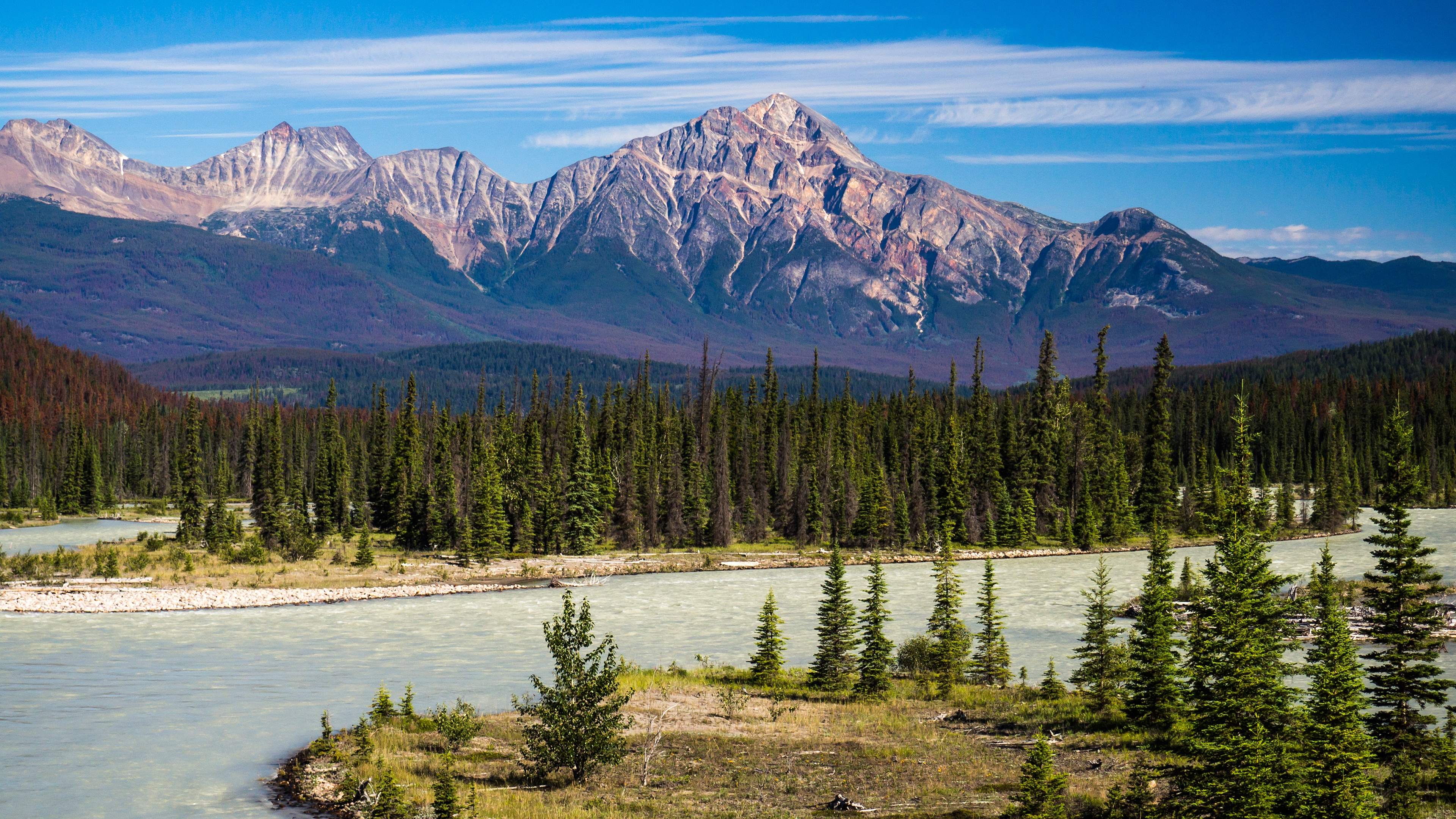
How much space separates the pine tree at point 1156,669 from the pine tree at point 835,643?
363 inches

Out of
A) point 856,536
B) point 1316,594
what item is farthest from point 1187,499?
point 1316,594

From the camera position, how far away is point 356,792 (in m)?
27.3

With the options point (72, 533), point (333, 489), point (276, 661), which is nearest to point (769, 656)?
point (276, 661)

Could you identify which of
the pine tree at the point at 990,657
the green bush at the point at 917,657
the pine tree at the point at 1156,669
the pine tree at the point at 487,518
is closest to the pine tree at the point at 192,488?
the pine tree at the point at 487,518

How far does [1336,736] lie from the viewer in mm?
24266

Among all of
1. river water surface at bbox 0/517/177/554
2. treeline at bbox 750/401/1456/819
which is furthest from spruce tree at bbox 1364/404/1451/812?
river water surface at bbox 0/517/177/554

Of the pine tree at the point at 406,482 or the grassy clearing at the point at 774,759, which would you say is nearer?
the grassy clearing at the point at 774,759

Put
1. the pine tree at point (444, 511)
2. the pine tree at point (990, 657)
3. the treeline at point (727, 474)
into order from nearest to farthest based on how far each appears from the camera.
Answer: the pine tree at point (990, 657) → the pine tree at point (444, 511) → the treeline at point (727, 474)

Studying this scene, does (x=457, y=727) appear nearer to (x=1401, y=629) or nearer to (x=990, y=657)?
(x=990, y=657)

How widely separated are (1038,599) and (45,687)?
163ft

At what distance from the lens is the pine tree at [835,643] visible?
39.5m

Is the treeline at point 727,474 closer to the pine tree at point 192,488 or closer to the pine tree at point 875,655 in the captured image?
the pine tree at point 192,488

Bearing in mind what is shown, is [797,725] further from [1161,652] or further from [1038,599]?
[1038,599]

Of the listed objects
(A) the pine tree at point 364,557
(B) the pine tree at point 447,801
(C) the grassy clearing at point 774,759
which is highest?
(A) the pine tree at point 364,557
